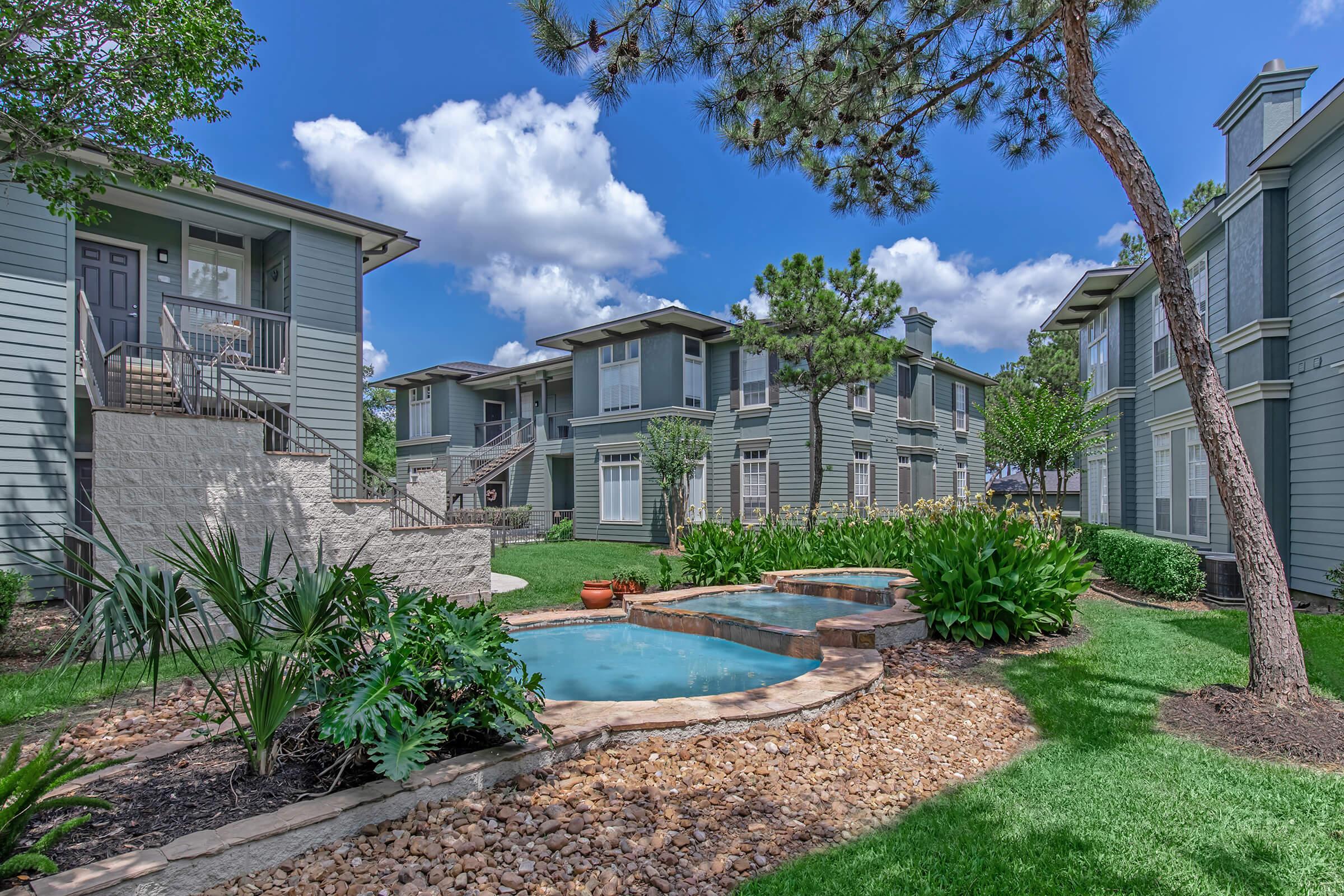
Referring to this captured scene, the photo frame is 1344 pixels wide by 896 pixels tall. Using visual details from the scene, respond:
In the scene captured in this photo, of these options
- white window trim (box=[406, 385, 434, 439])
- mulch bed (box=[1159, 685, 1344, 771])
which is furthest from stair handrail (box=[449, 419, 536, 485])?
mulch bed (box=[1159, 685, 1344, 771])

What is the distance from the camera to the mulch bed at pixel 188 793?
2826mm

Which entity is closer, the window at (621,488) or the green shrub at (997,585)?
the green shrub at (997,585)

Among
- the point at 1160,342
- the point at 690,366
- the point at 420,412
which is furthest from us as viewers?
the point at 420,412

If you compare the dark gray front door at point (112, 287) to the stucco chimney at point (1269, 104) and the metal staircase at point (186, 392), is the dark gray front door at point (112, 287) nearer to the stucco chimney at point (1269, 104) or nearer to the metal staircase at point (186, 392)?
the metal staircase at point (186, 392)

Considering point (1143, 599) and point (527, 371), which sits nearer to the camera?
point (1143, 599)

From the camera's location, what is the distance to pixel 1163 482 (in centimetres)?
1359

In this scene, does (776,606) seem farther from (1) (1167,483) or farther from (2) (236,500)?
(1) (1167,483)

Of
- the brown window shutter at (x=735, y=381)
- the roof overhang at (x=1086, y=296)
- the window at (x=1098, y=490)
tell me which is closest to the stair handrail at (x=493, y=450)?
the brown window shutter at (x=735, y=381)

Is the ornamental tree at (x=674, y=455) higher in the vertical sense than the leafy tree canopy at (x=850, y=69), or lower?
lower

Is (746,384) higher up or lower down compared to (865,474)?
higher up

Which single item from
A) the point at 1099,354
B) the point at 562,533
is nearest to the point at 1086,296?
the point at 1099,354

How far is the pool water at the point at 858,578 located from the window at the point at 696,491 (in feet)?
26.5

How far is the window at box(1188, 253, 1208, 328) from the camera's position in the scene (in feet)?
39.1

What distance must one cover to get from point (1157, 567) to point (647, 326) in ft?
42.5
